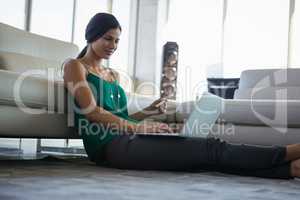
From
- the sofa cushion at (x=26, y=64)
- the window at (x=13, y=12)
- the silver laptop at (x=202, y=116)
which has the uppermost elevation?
the window at (x=13, y=12)

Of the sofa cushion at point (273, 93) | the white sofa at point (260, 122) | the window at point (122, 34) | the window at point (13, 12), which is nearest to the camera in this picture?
the white sofa at point (260, 122)

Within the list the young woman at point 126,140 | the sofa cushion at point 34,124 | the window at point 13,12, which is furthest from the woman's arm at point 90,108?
the window at point 13,12

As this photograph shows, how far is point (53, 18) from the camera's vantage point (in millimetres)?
4398

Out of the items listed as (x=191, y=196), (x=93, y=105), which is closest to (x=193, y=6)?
(x=93, y=105)

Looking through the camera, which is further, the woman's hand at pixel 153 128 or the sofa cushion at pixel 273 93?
the sofa cushion at pixel 273 93

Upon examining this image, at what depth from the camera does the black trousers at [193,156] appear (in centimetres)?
152

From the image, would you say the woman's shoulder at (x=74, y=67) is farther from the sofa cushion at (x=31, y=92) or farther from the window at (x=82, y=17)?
the window at (x=82, y=17)

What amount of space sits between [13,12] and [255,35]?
2.90m

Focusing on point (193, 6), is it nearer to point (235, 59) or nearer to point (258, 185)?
point (235, 59)

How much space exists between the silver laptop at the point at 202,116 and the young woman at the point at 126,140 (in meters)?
0.04

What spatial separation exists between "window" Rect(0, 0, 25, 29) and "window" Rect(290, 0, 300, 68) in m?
3.09

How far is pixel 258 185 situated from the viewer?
1.38 meters

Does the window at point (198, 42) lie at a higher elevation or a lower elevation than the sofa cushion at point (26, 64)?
higher

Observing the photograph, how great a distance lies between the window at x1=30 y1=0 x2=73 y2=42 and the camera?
4180 millimetres
